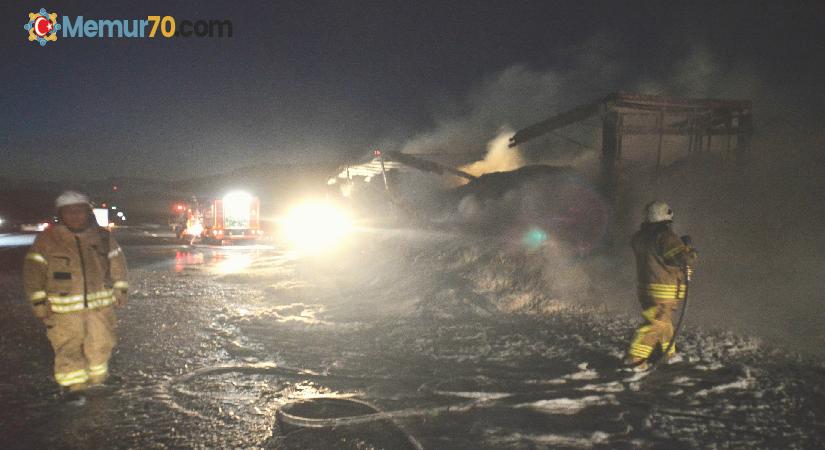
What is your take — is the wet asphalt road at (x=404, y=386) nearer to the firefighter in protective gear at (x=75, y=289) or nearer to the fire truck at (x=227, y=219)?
the firefighter in protective gear at (x=75, y=289)

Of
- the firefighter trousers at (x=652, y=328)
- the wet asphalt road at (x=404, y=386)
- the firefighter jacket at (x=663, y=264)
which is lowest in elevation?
the wet asphalt road at (x=404, y=386)

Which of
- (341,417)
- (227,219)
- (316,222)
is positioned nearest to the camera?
(341,417)

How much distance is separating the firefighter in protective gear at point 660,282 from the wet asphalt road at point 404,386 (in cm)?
32

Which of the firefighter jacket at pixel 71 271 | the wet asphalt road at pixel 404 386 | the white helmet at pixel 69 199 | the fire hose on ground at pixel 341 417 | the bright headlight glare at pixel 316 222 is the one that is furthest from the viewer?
the bright headlight glare at pixel 316 222

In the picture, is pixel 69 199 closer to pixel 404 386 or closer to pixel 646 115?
pixel 404 386

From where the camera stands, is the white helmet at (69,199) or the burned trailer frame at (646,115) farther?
the burned trailer frame at (646,115)

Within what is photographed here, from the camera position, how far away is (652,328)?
501 cm

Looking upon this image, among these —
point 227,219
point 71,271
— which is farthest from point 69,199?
point 227,219

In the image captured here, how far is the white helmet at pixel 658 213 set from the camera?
17.0 ft

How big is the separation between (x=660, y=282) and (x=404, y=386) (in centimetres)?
284

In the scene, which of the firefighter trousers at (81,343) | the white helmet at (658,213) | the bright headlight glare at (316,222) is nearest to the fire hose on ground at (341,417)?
the firefighter trousers at (81,343)

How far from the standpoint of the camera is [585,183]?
62.9 feet

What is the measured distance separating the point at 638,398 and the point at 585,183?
52.2ft

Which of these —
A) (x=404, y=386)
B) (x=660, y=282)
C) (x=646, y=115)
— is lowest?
(x=404, y=386)
